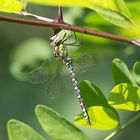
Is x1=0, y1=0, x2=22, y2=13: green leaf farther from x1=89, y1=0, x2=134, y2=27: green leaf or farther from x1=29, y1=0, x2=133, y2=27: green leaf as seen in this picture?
x1=89, y1=0, x2=134, y2=27: green leaf

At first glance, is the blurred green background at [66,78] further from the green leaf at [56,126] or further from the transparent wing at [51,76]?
the green leaf at [56,126]

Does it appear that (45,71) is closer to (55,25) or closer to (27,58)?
(27,58)

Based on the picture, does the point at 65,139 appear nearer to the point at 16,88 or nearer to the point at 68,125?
the point at 68,125

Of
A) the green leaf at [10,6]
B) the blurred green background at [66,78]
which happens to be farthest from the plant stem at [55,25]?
the blurred green background at [66,78]

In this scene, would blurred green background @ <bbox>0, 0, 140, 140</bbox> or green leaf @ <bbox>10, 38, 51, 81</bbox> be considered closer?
blurred green background @ <bbox>0, 0, 140, 140</bbox>

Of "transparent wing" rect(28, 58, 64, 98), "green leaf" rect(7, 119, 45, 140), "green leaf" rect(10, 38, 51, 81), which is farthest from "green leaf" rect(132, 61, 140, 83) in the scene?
"green leaf" rect(10, 38, 51, 81)

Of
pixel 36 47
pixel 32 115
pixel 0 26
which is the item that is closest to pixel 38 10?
pixel 0 26

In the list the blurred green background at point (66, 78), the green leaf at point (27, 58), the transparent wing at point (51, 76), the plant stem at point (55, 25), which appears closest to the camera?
the plant stem at point (55, 25)
